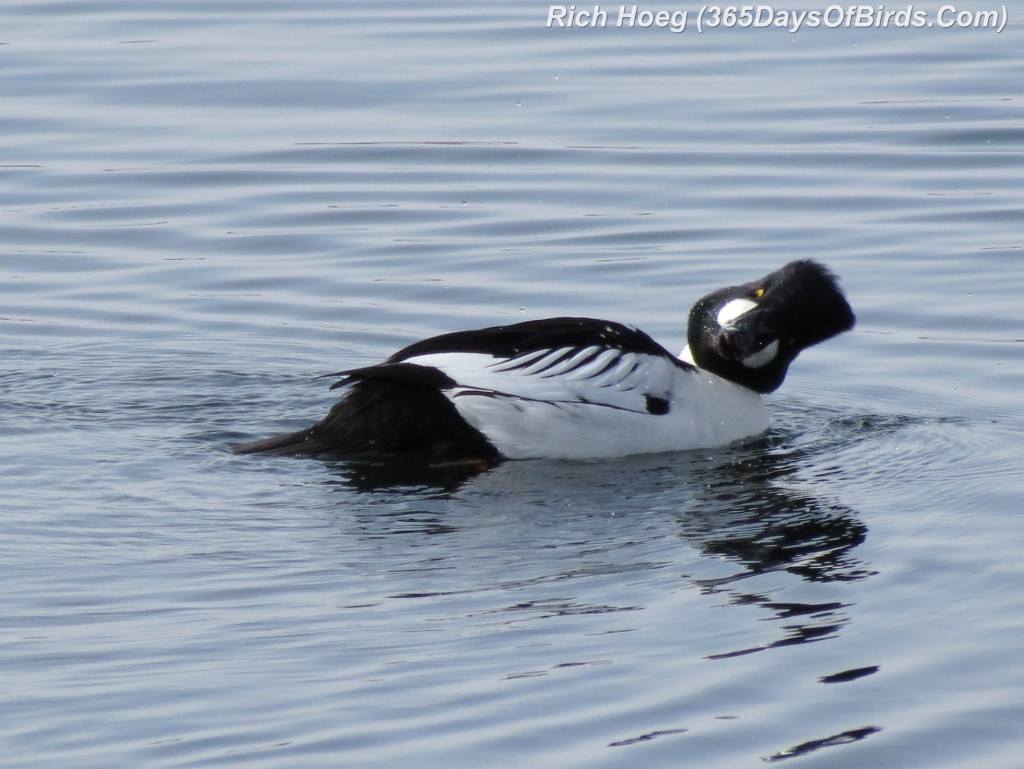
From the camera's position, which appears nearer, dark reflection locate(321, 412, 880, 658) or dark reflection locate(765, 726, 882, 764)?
dark reflection locate(765, 726, 882, 764)

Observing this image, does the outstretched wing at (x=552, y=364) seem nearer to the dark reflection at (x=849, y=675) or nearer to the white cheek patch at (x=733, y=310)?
the white cheek patch at (x=733, y=310)

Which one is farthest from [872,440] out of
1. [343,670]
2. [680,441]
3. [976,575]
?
[343,670]

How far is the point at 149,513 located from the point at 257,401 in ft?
6.22

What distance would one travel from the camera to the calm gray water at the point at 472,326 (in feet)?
17.7

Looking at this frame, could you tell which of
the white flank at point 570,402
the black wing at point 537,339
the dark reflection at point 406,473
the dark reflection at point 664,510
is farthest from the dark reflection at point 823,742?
the black wing at point 537,339

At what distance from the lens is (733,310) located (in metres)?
8.75

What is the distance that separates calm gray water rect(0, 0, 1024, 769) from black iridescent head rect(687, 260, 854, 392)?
1.12 ft

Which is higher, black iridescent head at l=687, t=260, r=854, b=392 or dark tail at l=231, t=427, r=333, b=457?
black iridescent head at l=687, t=260, r=854, b=392

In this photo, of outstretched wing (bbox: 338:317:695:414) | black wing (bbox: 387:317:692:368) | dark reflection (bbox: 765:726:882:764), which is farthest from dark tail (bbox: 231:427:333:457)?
dark reflection (bbox: 765:726:882:764)

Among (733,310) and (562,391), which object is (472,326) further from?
(562,391)

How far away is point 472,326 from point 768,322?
6.57ft

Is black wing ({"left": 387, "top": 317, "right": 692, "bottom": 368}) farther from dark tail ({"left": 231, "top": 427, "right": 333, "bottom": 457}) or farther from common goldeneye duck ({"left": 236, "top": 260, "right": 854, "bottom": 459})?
dark tail ({"left": 231, "top": 427, "right": 333, "bottom": 457})

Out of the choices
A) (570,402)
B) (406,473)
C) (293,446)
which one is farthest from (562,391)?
(293,446)

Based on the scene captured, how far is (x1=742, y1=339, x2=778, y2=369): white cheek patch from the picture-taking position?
8711mm
